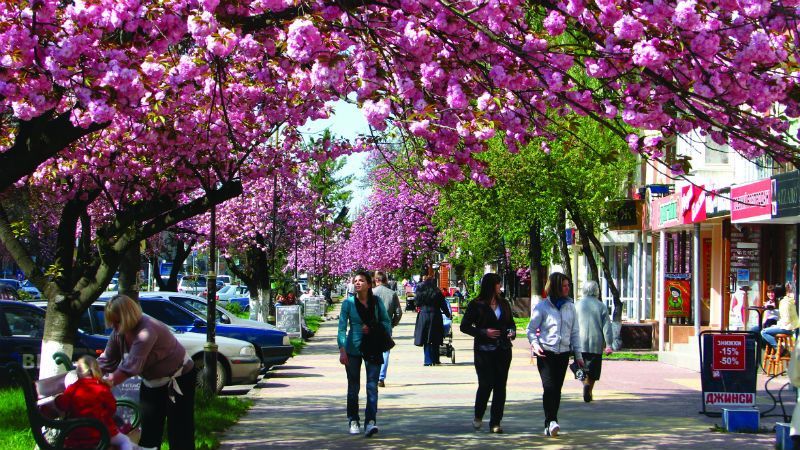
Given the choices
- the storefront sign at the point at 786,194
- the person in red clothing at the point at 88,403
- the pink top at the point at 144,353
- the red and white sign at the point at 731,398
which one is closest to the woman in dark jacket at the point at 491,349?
the red and white sign at the point at 731,398

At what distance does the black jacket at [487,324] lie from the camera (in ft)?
44.8

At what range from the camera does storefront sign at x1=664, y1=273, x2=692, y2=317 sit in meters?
28.9

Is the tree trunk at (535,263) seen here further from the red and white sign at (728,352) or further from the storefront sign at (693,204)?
the red and white sign at (728,352)

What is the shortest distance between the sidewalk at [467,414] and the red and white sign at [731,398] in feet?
1.05

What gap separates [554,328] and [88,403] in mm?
6225

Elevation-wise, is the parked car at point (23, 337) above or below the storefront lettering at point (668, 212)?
below

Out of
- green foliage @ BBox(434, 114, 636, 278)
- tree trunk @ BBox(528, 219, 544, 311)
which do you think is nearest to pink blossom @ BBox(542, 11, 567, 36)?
green foliage @ BBox(434, 114, 636, 278)

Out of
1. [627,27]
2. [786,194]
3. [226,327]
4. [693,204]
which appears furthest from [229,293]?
[627,27]

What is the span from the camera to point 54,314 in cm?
1395

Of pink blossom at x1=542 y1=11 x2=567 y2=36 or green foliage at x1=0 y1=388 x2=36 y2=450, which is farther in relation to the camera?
green foliage at x1=0 y1=388 x2=36 y2=450

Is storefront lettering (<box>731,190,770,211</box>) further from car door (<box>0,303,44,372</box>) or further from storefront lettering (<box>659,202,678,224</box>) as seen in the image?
car door (<box>0,303,44,372</box>)

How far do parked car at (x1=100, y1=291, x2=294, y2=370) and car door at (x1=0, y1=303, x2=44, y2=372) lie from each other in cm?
350

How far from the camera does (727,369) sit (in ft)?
47.4

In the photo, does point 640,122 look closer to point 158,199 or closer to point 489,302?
point 489,302
